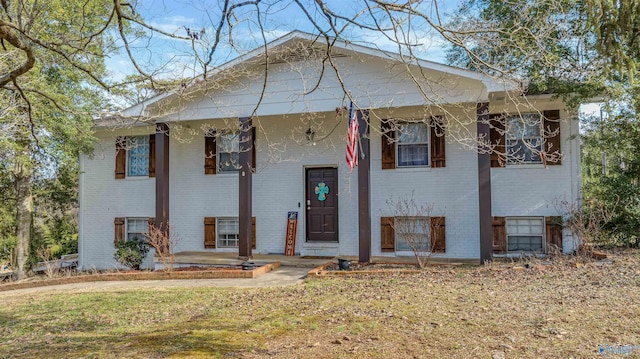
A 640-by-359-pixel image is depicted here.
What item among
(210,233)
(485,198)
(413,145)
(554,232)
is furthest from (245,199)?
(554,232)

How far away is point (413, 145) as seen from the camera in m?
11.5

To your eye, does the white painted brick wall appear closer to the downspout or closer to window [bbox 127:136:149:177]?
the downspout

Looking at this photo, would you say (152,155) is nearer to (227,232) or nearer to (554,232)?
(227,232)

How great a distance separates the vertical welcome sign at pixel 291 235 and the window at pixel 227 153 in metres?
2.26

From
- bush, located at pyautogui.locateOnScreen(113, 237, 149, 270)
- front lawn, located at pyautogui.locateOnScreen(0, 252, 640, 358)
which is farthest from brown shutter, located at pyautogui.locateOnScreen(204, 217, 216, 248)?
front lawn, located at pyautogui.locateOnScreen(0, 252, 640, 358)

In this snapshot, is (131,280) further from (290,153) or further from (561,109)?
(561,109)

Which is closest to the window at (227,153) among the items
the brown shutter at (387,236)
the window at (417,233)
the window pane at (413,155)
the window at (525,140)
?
the brown shutter at (387,236)

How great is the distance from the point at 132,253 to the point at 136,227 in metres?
1.72

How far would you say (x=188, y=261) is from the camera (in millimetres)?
11391

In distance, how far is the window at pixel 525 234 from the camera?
10.9 metres

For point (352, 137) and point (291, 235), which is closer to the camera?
point (352, 137)

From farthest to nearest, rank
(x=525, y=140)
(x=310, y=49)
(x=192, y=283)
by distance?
1. (x=310, y=49)
2. (x=525, y=140)
3. (x=192, y=283)

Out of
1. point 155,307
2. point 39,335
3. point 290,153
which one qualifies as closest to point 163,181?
point 290,153

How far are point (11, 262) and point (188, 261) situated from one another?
8777 mm
